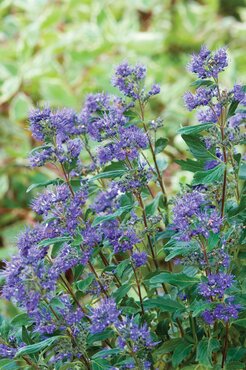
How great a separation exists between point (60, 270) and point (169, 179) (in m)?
2.34

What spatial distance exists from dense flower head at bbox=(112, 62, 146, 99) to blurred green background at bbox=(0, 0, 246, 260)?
2.04 m

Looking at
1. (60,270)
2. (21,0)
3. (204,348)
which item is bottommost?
(204,348)

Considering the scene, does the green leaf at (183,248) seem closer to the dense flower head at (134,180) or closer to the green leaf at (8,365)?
the dense flower head at (134,180)

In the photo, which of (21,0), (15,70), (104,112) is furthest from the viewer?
(21,0)

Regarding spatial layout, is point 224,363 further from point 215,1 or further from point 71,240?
point 215,1

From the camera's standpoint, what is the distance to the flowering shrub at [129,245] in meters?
0.95

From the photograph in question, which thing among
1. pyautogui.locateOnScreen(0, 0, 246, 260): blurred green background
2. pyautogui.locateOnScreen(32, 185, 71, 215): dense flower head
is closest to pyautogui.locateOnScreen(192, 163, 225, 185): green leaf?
pyautogui.locateOnScreen(32, 185, 71, 215): dense flower head

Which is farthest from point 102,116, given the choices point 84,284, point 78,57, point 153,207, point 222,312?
point 78,57

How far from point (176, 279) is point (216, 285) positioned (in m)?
0.07

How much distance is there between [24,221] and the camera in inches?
136

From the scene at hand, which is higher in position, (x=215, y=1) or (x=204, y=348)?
(x=215, y=1)

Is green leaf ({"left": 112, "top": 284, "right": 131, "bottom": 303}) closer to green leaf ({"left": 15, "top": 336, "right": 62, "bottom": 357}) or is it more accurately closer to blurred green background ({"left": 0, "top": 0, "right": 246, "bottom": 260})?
green leaf ({"left": 15, "top": 336, "right": 62, "bottom": 357})

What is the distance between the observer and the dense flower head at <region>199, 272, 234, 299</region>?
94 cm

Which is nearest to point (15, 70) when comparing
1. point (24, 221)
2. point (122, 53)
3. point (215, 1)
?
point (122, 53)
